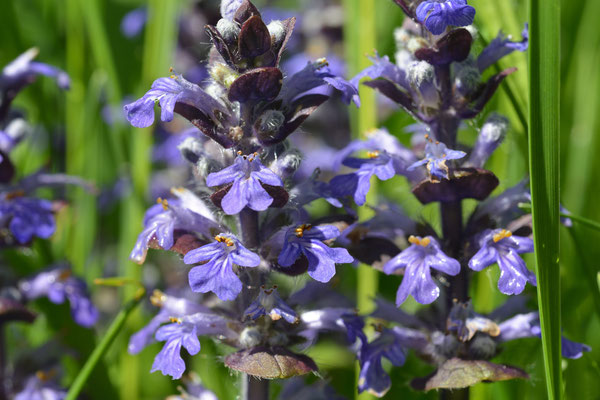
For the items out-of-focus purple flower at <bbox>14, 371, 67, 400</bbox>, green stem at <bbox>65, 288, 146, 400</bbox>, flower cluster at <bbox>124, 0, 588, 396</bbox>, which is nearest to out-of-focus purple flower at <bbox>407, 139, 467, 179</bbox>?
flower cluster at <bbox>124, 0, 588, 396</bbox>

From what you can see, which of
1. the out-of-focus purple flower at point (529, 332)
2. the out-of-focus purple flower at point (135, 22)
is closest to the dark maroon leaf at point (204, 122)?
the out-of-focus purple flower at point (529, 332)

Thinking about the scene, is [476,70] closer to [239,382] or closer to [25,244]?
[239,382]

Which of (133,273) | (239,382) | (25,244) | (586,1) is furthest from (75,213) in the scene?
(586,1)

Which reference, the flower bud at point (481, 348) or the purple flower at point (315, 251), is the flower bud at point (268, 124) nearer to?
the purple flower at point (315, 251)

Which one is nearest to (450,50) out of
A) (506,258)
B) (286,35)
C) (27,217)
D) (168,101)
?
(286,35)

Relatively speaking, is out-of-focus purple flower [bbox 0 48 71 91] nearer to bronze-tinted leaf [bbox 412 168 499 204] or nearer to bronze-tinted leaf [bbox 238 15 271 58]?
bronze-tinted leaf [bbox 238 15 271 58]

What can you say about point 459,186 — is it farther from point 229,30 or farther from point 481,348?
point 229,30
